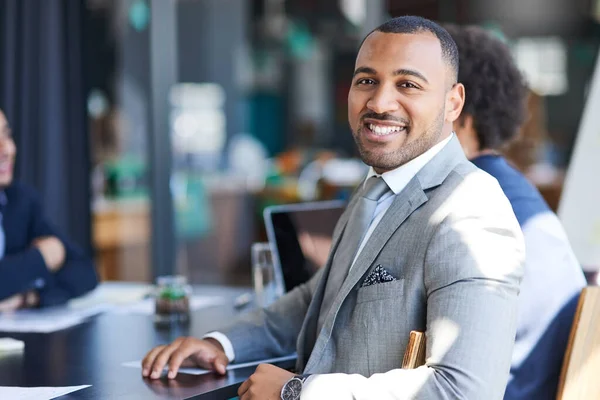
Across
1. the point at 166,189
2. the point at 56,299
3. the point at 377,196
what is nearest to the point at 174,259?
the point at 166,189

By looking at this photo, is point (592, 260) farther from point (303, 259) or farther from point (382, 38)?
point (382, 38)

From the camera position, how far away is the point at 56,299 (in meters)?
3.03

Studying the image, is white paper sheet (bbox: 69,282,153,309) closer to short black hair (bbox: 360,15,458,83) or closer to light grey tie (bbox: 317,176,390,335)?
light grey tie (bbox: 317,176,390,335)

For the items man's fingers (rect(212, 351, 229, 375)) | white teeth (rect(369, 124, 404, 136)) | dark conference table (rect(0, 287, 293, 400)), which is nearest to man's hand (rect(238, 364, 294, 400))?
dark conference table (rect(0, 287, 293, 400))

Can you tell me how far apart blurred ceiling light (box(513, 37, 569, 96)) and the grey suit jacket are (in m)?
15.8

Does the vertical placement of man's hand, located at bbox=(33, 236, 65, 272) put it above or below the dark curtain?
below

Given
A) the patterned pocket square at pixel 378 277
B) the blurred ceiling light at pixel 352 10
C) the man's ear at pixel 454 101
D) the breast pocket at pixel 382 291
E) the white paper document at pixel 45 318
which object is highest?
the blurred ceiling light at pixel 352 10

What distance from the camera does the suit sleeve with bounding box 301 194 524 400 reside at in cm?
160

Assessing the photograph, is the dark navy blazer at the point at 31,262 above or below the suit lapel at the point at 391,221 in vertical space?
below

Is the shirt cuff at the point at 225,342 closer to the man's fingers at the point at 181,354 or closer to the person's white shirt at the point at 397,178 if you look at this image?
the man's fingers at the point at 181,354

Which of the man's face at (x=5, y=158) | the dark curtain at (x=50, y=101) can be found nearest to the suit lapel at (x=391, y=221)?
the man's face at (x=5, y=158)

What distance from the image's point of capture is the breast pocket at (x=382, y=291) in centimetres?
178

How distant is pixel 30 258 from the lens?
9.95ft

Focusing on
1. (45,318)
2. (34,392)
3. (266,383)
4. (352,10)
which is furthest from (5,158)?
(352,10)
